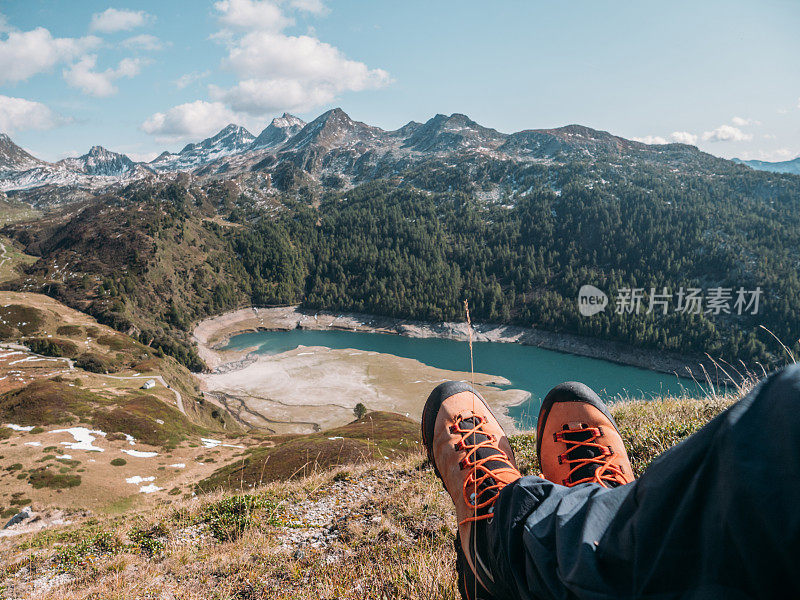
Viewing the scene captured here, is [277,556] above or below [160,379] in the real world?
above

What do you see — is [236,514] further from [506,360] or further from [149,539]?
[506,360]

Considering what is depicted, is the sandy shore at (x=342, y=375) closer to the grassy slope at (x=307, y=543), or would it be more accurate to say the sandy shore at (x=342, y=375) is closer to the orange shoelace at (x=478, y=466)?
the grassy slope at (x=307, y=543)

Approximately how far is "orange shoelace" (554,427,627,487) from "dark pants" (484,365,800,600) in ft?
5.61

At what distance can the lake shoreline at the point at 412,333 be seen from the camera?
265 ft

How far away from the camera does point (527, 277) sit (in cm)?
12538

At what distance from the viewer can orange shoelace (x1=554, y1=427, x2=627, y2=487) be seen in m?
2.91

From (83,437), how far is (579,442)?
39342mm

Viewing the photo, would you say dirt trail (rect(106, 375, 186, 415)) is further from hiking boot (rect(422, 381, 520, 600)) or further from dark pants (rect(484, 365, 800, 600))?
dark pants (rect(484, 365, 800, 600))

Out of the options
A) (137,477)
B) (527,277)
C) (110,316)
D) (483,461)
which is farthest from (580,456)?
(527,277)

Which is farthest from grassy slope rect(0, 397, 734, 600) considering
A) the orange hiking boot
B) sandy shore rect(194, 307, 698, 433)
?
sandy shore rect(194, 307, 698, 433)

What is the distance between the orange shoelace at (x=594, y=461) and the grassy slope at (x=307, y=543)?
0.80 metres

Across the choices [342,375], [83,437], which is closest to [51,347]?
[83,437]

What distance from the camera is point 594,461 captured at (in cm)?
302

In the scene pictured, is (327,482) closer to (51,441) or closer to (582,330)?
(51,441)
